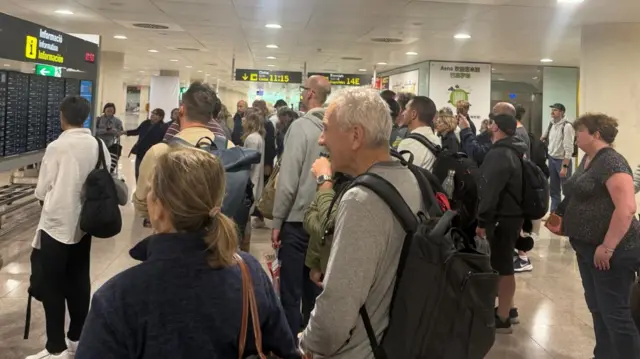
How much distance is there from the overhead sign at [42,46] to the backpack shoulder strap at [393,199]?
17.2 ft

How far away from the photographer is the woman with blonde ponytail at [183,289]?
1.18 metres

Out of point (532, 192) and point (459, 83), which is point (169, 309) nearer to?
point (532, 192)

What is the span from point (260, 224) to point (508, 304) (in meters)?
4.53

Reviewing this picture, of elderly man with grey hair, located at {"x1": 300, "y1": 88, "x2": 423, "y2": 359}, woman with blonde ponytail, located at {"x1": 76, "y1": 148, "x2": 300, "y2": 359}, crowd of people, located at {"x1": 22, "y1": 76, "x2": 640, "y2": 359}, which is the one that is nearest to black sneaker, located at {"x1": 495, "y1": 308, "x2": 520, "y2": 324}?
crowd of people, located at {"x1": 22, "y1": 76, "x2": 640, "y2": 359}

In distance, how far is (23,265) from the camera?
5688 mm

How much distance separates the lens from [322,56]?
1500 centimetres

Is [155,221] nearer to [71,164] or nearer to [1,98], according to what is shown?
[71,164]

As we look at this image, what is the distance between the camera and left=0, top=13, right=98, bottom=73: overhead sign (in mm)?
5633

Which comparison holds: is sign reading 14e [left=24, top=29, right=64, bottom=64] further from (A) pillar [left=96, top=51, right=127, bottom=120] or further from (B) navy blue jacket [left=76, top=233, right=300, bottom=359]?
(A) pillar [left=96, top=51, right=127, bottom=120]

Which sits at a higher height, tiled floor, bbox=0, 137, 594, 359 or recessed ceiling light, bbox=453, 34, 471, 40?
recessed ceiling light, bbox=453, 34, 471, 40

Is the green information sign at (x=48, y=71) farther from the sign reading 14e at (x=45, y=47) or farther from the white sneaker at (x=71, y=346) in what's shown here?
the white sneaker at (x=71, y=346)

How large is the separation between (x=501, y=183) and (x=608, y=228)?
95 cm

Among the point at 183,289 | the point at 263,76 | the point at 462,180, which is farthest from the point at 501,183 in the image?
the point at 263,76

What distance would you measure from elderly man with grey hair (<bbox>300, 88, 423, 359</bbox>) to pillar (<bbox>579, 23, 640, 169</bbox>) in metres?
7.96
